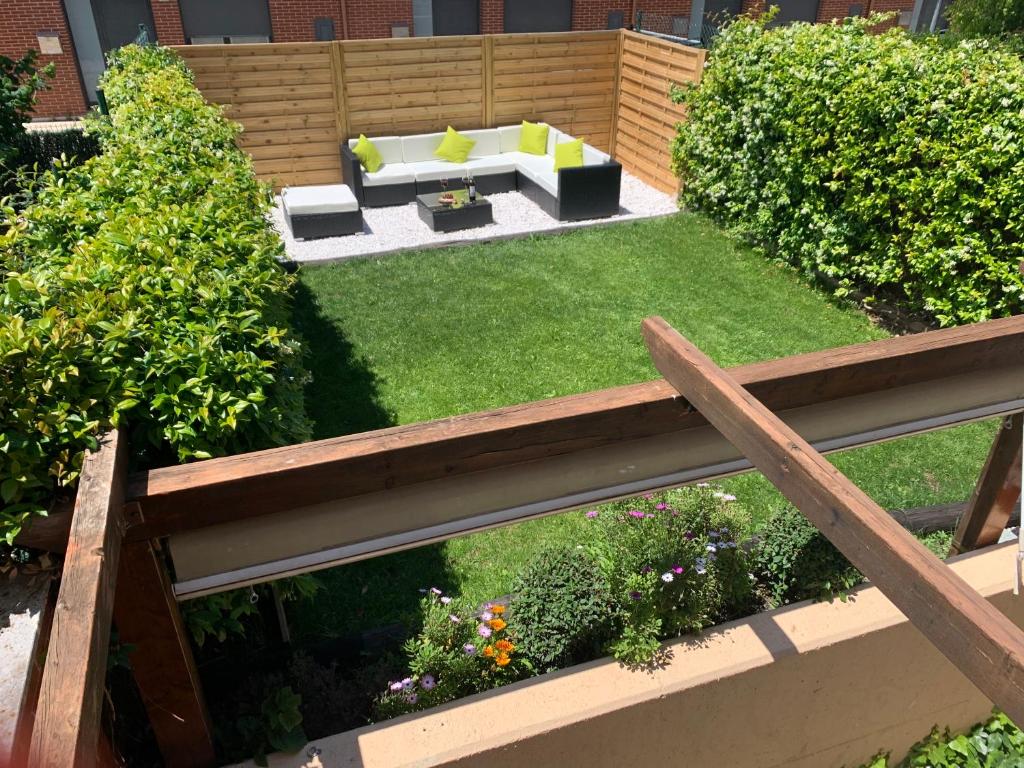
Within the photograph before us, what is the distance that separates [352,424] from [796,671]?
3.80 meters

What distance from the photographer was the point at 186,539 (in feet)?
7.04

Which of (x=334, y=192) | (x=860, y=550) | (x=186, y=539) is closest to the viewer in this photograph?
(x=860, y=550)

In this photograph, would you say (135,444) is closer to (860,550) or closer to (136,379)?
(136,379)

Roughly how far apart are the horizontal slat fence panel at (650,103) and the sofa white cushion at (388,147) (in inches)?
158

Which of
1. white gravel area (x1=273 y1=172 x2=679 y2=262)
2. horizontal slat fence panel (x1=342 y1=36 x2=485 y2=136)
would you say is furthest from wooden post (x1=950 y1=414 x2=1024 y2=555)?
horizontal slat fence panel (x1=342 y1=36 x2=485 y2=136)

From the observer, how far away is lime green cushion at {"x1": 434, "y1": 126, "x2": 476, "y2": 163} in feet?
39.0

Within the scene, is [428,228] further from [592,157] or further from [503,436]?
[503,436]

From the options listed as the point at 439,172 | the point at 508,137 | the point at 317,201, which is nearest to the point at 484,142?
the point at 508,137

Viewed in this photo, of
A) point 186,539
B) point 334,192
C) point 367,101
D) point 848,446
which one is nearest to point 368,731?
point 186,539

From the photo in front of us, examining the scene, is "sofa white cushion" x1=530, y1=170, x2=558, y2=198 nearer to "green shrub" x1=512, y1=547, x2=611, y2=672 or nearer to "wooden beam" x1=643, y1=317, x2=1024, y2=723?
"green shrub" x1=512, y1=547, x2=611, y2=672

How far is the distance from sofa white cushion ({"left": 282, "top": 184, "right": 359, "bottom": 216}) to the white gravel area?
286 millimetres

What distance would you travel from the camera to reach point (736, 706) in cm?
298

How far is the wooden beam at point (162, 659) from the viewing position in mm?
2064

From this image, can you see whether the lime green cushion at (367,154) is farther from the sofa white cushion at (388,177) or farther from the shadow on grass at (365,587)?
the shadow on grass at (365,587)
